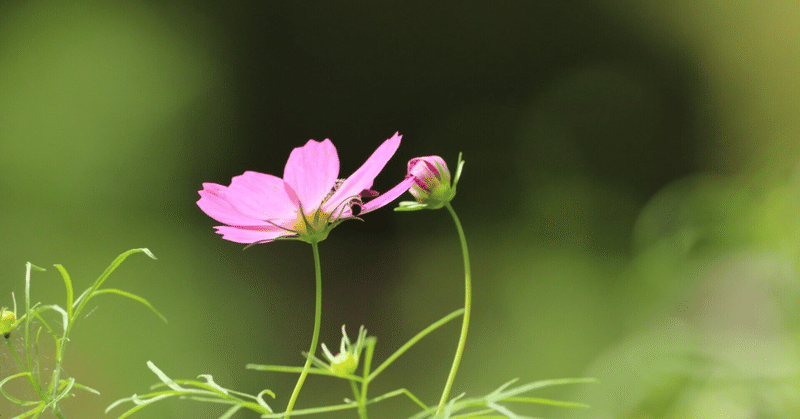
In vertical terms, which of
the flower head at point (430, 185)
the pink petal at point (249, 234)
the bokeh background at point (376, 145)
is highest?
the bokeh background at point (376, 145)

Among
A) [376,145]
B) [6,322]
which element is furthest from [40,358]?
[376,145]

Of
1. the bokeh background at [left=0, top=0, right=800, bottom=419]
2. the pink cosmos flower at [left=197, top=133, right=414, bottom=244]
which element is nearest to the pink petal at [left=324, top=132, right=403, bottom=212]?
the pink cosmos flower at [left=197, top=133, right=414, bottom=244]

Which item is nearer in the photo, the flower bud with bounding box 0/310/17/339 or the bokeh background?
the flower bud with bounding box 0/310/17/339

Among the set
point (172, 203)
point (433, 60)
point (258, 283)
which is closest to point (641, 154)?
point (433, 60)

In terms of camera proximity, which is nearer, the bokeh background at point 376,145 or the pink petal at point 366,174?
the pink petal at point 366,174

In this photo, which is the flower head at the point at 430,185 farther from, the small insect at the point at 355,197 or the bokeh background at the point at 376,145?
the bokeh background at the point at 376,145

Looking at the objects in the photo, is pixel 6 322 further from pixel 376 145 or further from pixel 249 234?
pixel 376 145

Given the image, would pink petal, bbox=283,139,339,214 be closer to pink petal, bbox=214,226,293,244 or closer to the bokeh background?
pink petal, bbox=214,226,293,244

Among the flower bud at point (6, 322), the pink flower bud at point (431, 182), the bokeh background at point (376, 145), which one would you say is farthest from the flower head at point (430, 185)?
the bokeh background at point (376, 145)

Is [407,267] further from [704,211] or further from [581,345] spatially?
[704,211]
